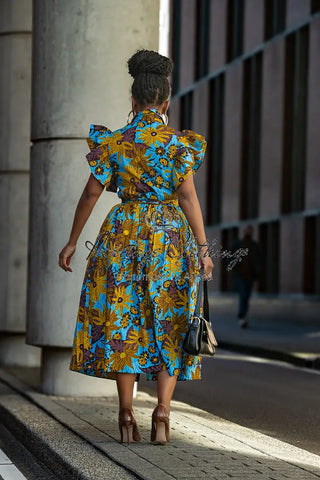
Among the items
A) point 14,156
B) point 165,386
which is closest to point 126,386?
point 165,386

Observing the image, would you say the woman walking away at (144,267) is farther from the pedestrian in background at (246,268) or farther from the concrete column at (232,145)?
the concrete column at (232,145)

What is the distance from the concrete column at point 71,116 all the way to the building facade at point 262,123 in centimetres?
1751

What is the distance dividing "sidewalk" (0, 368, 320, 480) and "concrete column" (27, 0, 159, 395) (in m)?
0.55

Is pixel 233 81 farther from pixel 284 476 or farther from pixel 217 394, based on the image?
pixel 284 476

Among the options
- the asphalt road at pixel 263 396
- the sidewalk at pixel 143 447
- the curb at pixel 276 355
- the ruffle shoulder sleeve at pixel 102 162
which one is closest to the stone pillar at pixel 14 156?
the asphalt road at pixel 263 396

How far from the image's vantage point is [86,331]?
22.2ft

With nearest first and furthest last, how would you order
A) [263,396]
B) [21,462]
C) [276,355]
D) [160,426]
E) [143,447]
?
[143,447]
[160,426]
[21,462]
[263,396]
[276,355]

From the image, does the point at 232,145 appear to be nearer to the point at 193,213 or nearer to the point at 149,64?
the point at 149,64

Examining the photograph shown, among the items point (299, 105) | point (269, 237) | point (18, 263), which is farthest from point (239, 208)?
point (18, 263)

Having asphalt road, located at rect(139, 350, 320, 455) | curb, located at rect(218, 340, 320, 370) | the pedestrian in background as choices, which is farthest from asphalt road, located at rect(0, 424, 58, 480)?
the pedestrian in background

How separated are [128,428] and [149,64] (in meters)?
1.96

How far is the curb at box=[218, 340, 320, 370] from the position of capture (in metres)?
15.4

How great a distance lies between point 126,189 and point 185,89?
3212 cm

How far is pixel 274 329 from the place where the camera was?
2519 cm
